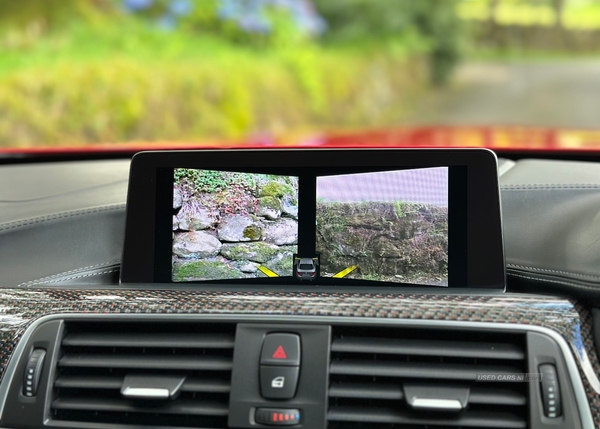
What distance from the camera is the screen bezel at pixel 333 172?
2.19 metres

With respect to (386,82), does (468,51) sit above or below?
above

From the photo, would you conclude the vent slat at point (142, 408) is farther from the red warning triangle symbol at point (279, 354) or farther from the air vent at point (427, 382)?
the air vent at point (427, 382)

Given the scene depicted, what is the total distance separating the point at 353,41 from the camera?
20.0m

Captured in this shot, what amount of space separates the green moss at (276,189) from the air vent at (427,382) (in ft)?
1.59

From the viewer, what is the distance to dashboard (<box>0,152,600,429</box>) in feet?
6.33

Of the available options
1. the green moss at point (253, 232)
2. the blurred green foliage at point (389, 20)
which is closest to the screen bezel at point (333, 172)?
the green moss at point (253, 232)

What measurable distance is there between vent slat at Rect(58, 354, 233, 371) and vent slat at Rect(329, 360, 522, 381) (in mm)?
306

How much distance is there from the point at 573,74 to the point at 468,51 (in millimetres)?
3616

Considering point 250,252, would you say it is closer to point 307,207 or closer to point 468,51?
point 307,207

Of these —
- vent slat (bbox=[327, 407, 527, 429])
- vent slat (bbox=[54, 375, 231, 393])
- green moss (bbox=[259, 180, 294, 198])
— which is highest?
green moss (bbox=[259, 180, 294, 198])

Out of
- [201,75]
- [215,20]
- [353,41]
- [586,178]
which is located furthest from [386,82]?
[586,178]

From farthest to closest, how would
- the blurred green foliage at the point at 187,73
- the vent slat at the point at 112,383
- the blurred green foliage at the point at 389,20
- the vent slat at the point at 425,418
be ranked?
the blurred green foliage at the point at 389,20 < the blurred green foliage at the point at 187,73 < the vent slat at the point at 112,383 < the vent slat at the point at 425,418

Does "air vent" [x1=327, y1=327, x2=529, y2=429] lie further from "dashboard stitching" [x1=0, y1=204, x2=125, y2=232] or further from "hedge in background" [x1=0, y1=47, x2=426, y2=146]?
"hedge in background" [x1=0, y1=47, x2=426, y2=146]

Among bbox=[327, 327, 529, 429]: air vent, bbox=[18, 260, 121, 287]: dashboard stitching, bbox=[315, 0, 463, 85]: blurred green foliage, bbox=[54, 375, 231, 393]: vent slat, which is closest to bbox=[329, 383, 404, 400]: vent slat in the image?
bbox=[327, 327, 529, 429]: air vent
